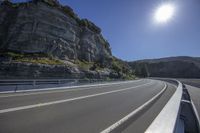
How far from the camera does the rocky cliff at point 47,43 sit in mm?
46031

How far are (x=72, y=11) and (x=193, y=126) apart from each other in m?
71.2

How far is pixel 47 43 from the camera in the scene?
189 feet

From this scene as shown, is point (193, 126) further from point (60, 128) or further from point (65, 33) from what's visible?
point (65, 33)

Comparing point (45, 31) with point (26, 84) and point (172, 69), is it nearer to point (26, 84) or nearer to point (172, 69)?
point (26, 84)

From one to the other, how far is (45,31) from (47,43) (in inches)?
166

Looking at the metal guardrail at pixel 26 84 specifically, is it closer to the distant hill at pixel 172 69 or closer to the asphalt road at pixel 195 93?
the asphalt road at pixel 195 93

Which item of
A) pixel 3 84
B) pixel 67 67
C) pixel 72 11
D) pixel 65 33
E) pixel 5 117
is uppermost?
pixel 72 11

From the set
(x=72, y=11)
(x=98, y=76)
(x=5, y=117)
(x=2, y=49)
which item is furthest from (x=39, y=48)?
(x=5, y=117)

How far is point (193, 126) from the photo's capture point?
7.62 meters

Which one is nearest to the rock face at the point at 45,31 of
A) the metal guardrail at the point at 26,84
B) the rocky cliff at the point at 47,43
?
the rocky cliff at the point at 47,43

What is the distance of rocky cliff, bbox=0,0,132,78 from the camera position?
46.0 m

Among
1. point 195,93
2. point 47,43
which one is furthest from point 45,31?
point 195,93

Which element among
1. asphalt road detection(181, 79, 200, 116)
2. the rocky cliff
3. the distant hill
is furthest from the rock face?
the distant hill

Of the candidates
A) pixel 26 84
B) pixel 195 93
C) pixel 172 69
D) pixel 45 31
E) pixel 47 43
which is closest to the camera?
pixel 26 84
